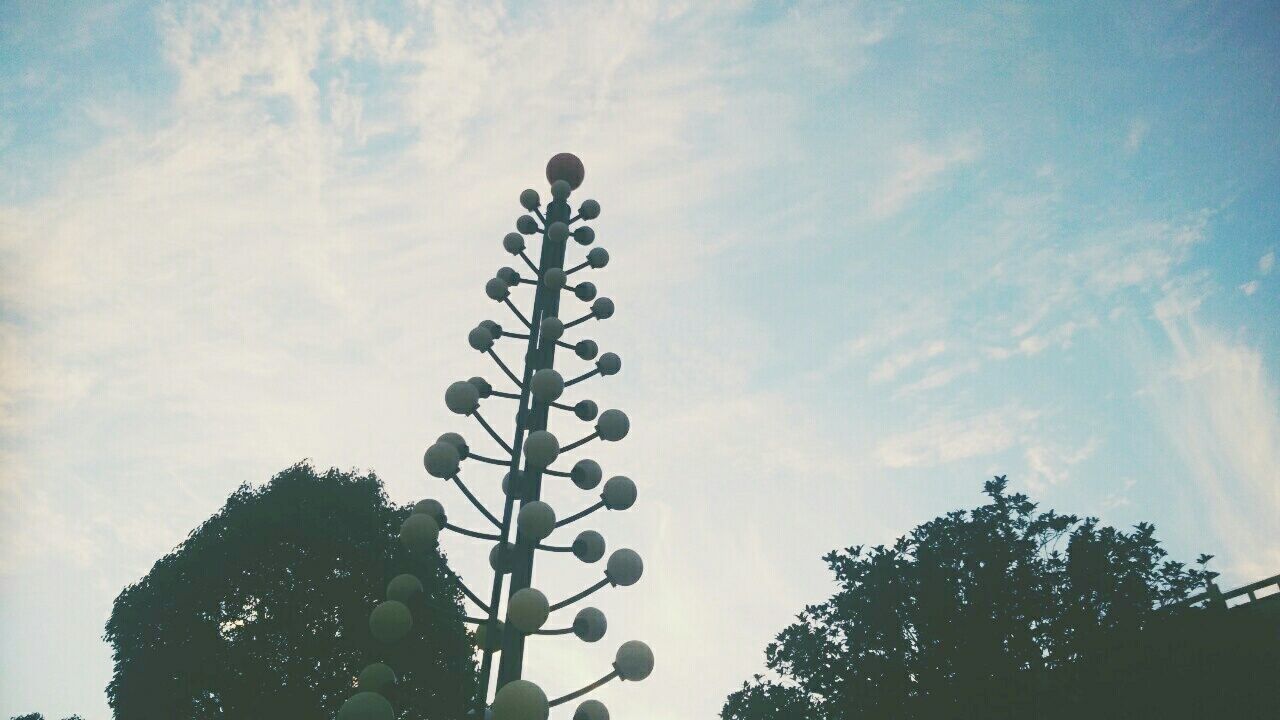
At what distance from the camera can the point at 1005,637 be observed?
12.2 meters

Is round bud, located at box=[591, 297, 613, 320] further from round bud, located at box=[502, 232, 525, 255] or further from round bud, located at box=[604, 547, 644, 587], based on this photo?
round bud, located at box=[604, 547, 644, 587]

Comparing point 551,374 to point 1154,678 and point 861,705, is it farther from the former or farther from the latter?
point 1154,678

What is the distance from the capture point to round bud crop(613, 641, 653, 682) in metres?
4.27

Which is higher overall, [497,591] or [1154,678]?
[497,591]

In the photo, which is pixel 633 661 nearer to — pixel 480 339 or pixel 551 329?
pixel 551 329

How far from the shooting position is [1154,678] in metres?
10.7

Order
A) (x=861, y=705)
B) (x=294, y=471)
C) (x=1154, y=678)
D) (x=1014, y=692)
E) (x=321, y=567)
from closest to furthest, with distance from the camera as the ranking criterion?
(x=1154, y=678) → (x=1014, y=692) → (x=861, y=705) → (x=321, y=567) → (x=294, y=471)

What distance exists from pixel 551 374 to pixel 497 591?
68.0 inches

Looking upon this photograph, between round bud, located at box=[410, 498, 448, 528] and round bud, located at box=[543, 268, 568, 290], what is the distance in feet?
7.37

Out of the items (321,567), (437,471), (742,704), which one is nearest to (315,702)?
(321,567)

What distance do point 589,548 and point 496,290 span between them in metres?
2.74

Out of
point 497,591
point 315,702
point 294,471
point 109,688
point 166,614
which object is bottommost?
point 497,591

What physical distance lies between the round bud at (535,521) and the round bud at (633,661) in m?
1.00

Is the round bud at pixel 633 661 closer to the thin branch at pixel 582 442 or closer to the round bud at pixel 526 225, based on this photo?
the thin branch at pixel 582 442
